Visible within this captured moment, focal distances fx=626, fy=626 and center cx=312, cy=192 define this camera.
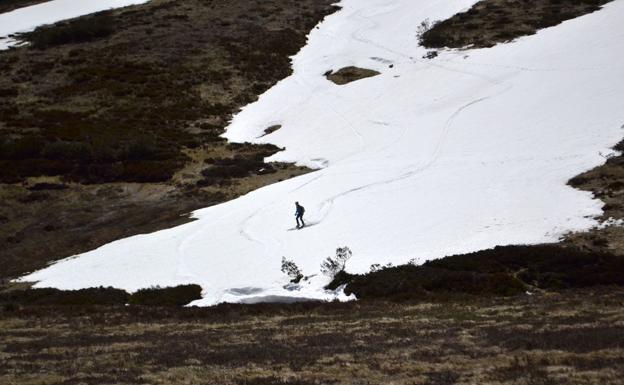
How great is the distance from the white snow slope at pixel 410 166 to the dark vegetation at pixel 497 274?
1.65 m

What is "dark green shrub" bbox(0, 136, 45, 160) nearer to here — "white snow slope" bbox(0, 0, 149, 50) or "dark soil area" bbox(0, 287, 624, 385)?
"dark soil area" bbox(0, 287, 624, 385)

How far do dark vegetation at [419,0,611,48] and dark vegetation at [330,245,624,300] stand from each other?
48.2m

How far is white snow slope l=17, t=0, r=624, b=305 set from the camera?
106ft

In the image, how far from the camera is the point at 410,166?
149 feet

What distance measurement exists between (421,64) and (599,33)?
18.5 m

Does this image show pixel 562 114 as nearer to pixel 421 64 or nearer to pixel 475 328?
pixel 421 64

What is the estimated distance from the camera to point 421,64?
70938 millimetres

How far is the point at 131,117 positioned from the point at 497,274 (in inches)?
1783

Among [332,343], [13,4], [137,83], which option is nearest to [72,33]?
[137,83]

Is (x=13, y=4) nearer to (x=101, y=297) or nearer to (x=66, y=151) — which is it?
(x=66, y=151)

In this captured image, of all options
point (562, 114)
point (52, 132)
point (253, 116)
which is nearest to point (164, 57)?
point (253, 116)

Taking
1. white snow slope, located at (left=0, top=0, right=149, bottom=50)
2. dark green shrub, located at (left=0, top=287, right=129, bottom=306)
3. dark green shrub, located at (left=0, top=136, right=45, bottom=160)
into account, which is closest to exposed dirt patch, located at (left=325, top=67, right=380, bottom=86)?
dark green shrub, located at (left=0, top=136, right=45, bottom=160)

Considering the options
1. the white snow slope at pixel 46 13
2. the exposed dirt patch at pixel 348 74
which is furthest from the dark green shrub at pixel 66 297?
the white snow slope at pixel 46 13

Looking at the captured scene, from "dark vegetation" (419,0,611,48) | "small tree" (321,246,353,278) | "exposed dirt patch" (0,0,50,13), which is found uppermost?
"exposed dirt patch" (0,0,50,13)
